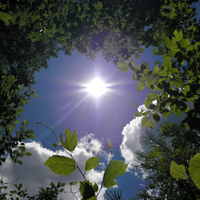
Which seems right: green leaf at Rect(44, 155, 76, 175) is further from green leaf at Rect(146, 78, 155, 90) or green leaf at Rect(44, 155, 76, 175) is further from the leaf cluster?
green leaf at Rect(146, 78, 155, 90)

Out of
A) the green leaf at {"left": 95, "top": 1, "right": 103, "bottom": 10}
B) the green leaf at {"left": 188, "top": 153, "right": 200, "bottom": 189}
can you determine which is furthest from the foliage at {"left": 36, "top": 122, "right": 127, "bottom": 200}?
the green leaf at {"left": 95, "top": 1, "right": 103, "bottom": 10}

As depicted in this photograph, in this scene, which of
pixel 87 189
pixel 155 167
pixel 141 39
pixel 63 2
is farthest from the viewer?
pixel 63 2

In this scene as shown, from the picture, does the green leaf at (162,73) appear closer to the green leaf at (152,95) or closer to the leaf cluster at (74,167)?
the green leaf at (152,95)

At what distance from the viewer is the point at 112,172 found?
49 cm

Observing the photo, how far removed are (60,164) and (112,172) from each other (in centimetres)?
25

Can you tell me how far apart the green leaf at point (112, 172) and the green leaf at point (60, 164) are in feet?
0.55

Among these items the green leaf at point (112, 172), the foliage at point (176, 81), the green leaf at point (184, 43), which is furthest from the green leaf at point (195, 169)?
the green leaf at point (184, 43)

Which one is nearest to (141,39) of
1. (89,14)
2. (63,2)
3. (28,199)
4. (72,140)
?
(89,14)

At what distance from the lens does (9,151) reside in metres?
1.97

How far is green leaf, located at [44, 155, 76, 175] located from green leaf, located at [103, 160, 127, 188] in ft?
0.55

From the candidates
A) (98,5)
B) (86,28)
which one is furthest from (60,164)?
(86,28)

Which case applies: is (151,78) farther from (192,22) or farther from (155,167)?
(155,167)

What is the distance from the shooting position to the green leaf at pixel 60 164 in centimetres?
48

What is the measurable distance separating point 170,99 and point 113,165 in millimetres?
857
